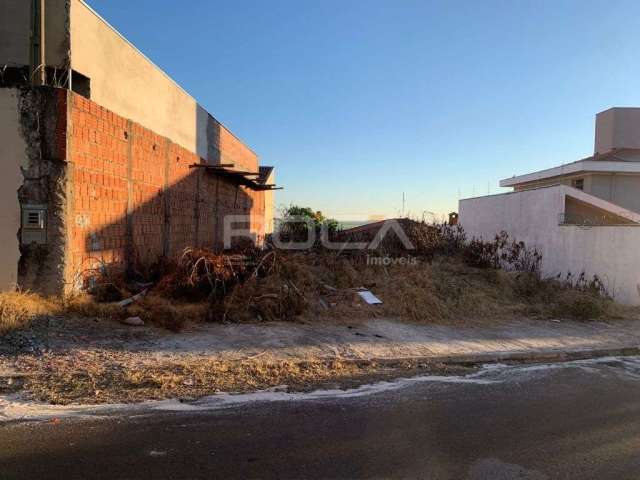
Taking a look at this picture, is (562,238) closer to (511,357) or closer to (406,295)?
(406,295)

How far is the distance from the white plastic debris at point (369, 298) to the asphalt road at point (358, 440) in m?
4.55

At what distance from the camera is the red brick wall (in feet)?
25.1

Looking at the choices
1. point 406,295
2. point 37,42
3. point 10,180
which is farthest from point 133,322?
point 406,295

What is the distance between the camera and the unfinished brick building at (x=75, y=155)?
7246 mm

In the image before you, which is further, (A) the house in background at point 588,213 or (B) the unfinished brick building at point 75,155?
(A) the house in background at point 588,213

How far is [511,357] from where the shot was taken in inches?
277

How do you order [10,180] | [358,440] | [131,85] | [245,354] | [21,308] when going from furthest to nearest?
[131,85] → [10,180] → [21,308] → [245,354] → [358,440]

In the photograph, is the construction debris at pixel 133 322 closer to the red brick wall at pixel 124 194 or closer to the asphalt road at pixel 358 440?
the red brick wall at pixel 124 194

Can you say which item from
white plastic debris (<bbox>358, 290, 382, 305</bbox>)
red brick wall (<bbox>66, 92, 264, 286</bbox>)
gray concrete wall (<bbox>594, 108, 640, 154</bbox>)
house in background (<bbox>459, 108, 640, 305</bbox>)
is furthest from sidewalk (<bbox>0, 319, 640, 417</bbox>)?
gray concrete wall (<bbox>594, 108, 640, 154</bbox>)

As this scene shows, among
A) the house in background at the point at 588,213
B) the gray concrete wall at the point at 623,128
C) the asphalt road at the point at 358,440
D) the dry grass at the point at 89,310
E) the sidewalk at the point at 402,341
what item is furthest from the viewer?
the gray concrete wall at the point at 623,128

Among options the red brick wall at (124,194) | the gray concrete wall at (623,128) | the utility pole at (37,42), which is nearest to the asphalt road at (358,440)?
the red brick wall at (124,194)

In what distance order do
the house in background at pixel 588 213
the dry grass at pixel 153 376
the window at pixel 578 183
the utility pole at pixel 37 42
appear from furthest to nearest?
1. the window at pixel 578 183
2. the house in background at pixel 588 213
3. the utility pole at pixel 37 42
4. the dry grass at pixel 153 376

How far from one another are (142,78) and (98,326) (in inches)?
266

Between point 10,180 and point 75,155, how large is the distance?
103 cm
